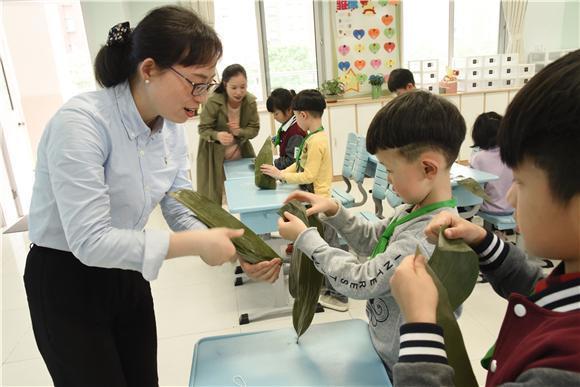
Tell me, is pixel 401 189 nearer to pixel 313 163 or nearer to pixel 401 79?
pixel 313 163

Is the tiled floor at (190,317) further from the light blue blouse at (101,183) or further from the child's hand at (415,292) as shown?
the child's hand at (415,292)

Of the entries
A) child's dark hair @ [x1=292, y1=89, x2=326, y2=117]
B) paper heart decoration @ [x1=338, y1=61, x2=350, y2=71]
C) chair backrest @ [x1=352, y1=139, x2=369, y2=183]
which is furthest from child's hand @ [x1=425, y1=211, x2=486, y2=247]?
paper heart decoration @ [x1=338, y1=61, x2=350, y2=71]

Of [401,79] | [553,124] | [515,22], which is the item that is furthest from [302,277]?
[515,22]

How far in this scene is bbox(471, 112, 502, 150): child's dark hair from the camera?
316 cm

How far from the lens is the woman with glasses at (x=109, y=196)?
1.01 metres

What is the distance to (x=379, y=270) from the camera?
3.59 ft

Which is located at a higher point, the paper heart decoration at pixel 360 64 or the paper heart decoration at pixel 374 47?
the paper heart decoration at pixel 374 47

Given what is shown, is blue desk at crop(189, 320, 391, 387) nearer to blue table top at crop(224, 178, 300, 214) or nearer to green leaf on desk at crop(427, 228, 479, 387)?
green leaf on desk at crop(427, 228, 479, 387)

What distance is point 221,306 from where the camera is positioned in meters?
2.99

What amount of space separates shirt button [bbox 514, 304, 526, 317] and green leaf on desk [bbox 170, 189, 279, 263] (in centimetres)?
81

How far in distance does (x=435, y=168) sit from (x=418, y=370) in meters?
0.61

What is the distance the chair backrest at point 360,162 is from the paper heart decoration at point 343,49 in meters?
3.15

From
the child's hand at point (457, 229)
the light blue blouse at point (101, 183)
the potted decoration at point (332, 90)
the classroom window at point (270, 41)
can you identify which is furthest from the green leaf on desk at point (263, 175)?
the classroom window at point (270, 41)

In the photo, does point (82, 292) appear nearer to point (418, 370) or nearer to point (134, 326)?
point (134, 326)
